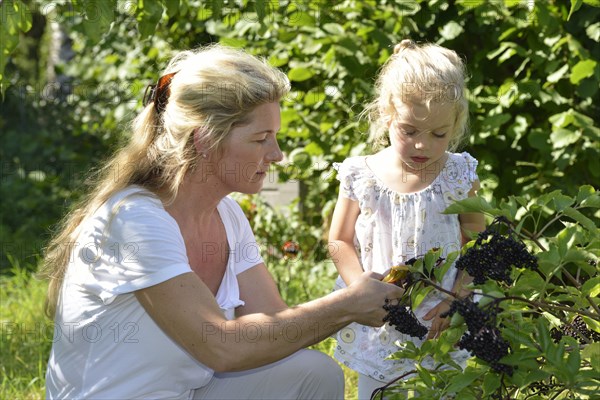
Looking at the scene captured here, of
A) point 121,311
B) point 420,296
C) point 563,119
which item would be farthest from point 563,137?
point 121,311

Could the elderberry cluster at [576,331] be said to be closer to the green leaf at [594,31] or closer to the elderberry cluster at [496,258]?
the elderberry cluster at [496,258]

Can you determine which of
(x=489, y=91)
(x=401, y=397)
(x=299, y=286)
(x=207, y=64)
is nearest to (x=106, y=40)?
(x=299, y=286)

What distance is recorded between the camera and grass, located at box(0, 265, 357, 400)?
11.5 feet

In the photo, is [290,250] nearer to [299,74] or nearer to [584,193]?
[299,74]

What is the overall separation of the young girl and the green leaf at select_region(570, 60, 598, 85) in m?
0.88

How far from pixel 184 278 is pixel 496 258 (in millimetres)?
817

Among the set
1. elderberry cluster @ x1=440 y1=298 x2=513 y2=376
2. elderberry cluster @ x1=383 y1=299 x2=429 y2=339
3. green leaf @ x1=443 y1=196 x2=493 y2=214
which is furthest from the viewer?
elderberry cluster @ x1=383 y1=299 x2=429 y2=339

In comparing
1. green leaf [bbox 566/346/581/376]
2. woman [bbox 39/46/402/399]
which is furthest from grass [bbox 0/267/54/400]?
A: green leaf [bbox 566/346/581/376]

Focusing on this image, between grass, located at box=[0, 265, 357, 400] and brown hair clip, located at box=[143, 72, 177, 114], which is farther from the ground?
brown hair clip, located at box=[143, 72, 177, 114]

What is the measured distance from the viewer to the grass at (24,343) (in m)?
3.50

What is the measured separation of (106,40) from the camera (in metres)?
6.31

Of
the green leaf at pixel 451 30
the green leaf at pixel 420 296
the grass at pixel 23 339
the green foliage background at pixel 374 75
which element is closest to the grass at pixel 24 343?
the grass at pixel 23 339

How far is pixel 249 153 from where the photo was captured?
2387 millimetres

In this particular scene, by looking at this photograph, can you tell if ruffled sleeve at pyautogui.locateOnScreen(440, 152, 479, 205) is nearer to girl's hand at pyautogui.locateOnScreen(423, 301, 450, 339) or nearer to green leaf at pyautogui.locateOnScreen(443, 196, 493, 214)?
girl's hand at pyautogui.locateOnScreen(423, 301, 450, 339)
